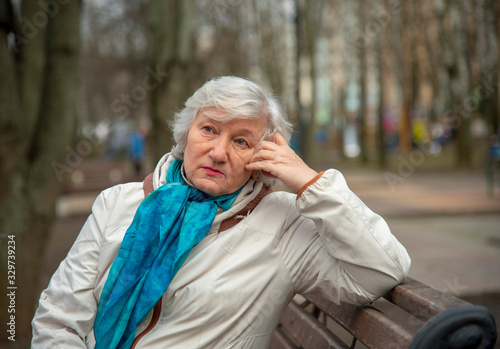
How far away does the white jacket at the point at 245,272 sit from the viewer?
193 centimetres

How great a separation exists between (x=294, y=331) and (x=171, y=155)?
1.01 metres

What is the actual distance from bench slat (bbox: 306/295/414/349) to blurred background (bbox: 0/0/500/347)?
121 centimetres

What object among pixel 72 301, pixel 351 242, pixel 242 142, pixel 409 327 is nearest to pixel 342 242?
pixel 351 242

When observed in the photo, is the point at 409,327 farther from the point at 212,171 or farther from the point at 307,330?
the point at 212,171

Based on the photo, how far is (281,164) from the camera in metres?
2.11

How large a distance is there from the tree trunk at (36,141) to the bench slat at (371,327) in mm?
2954

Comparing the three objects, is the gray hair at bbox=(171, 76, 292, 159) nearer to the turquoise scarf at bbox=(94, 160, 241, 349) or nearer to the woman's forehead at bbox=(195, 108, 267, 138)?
the woman's forehead at bbox=(195, 108, 267, 138)

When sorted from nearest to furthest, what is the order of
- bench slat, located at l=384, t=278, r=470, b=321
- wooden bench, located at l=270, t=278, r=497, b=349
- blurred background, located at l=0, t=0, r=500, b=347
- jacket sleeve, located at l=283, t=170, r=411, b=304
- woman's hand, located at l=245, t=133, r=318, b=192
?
wooden bench, located at l=270, t=278, r=497, b=349
bench slat, located at l=384, t=278, r=470, b=321
jacket sleeve, located at l=283, t=170, r=411, b=304
woman's hand, located at l=245, t=133, r=318, b=192
blurred background, located at l=0, t=0, r=500, b=347

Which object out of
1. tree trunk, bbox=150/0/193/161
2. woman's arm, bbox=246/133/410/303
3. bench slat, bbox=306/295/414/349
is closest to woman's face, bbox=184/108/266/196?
woman's arm, bbox=246/133/410/303

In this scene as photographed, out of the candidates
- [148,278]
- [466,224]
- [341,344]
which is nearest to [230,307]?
[148,278]

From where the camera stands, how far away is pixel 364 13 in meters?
22.3

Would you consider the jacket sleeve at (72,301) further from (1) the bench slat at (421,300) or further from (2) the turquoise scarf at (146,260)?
(1) the bench slat at (421,300)

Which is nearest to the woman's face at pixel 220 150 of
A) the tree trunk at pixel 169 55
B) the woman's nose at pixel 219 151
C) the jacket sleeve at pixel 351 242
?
the woman's nose at pixel 219 151

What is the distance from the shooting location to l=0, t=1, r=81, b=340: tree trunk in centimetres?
425
